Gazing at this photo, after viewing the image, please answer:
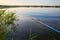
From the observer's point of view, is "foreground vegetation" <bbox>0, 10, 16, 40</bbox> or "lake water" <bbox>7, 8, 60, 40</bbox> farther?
"lake water" <bbox>7, 8, 60, 40</bbox>

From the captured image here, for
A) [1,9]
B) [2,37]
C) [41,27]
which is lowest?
[41,27]

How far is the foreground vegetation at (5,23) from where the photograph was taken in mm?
4355

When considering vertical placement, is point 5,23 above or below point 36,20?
above

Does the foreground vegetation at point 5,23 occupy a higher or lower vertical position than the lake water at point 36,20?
higher

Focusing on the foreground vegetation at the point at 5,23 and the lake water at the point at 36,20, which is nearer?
the foreground vegetation at the point at 5,23

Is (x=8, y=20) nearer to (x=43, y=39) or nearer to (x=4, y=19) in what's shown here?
(x=4, y=19)

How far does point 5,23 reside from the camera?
15.3ft

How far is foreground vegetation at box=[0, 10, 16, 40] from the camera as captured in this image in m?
4.36

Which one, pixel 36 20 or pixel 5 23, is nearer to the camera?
pixel 5 23

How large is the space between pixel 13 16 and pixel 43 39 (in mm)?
3087

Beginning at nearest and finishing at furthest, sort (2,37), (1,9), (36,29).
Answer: (2,37) → (1,9) → (36,29)

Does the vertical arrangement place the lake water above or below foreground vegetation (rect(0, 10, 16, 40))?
below

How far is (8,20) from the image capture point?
15.5ft

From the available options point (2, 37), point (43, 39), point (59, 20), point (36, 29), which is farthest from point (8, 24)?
point (59, 20)
